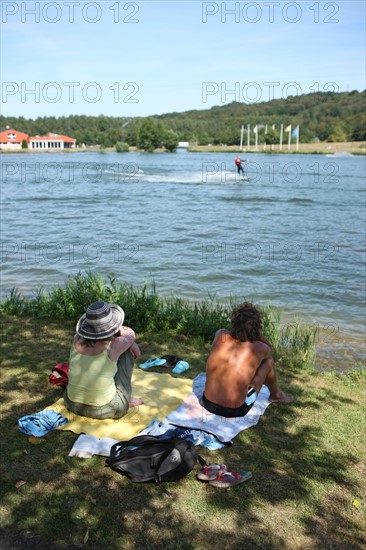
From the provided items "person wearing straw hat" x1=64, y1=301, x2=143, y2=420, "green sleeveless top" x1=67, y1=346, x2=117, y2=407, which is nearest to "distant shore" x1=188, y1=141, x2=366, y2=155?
"person wearing straw hat" x1=64, y1=301, x2=143, y2=420

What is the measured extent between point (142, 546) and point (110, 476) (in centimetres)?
81

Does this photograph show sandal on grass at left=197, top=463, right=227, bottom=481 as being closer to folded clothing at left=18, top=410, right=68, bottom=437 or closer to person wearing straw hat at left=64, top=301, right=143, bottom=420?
person wearing straw hat at left=64, top=301, right=143, bottom=420

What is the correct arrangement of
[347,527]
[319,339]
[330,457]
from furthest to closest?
[319,339] → [330,457] → [347,527]

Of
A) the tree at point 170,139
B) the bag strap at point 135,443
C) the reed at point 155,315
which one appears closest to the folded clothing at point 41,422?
the bag strap at point 135,443

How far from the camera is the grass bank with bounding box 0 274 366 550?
3.68 meters

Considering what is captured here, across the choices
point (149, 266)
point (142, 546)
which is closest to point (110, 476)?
point (142, 546)

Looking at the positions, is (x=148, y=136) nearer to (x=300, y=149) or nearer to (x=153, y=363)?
(x=300, y=149)

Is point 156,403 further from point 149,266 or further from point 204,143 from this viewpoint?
point 204,143

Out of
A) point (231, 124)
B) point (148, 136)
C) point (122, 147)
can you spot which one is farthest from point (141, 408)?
point (231, 124)

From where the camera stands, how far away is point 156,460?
4332 millimetres

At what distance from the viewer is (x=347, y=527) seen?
12.7 feet

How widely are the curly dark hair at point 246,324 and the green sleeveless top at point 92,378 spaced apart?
1201 mm

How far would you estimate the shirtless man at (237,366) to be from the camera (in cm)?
515

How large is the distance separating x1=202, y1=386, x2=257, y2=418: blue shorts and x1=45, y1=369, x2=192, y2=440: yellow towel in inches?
15.5
